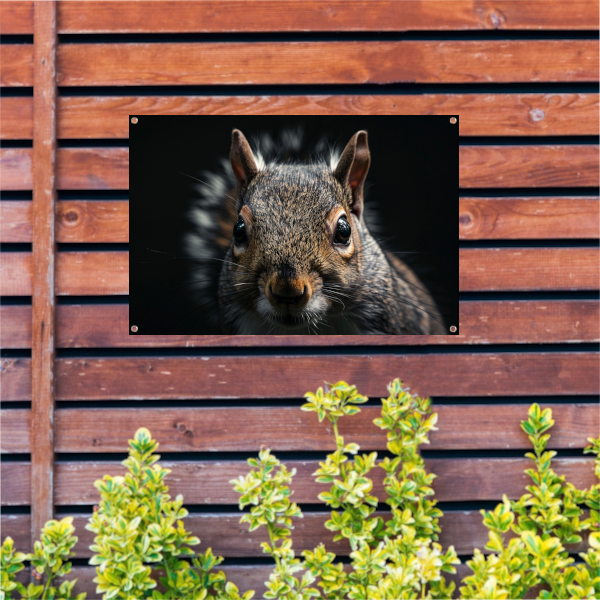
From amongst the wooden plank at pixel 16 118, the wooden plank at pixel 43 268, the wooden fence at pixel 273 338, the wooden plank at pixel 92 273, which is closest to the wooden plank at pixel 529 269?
the wooden fence at pixel 273 338

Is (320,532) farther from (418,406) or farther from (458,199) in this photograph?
(458,199)

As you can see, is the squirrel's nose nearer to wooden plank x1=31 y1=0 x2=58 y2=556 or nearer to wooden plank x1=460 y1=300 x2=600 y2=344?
wooden plank x1=460 y1=300 x2=600 y2=344

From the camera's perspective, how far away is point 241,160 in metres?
1.33

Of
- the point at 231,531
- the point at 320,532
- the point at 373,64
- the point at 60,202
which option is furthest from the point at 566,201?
the point at 60,202

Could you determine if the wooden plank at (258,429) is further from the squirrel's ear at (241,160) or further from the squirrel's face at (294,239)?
the squirrel's ear at (241,160)

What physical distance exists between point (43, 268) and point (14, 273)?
103 millimetres

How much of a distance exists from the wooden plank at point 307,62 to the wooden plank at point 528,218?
1.19ft

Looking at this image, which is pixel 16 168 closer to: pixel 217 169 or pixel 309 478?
pixel 217 169

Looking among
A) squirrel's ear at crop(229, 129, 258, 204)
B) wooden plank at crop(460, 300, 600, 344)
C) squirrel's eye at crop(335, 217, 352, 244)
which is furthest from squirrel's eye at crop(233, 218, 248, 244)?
wooden plank at crop(460, 300, 600, 344)

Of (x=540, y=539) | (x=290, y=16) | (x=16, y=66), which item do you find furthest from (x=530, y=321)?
(x=16, y=66)

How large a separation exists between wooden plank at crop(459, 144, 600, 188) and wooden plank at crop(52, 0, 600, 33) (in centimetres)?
36

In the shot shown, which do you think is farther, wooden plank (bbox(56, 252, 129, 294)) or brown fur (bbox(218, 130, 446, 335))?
wooden plank (bbox(56, 252, 129, 294))

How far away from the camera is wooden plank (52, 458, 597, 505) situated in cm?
140

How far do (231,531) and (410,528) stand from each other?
1.72 ft
